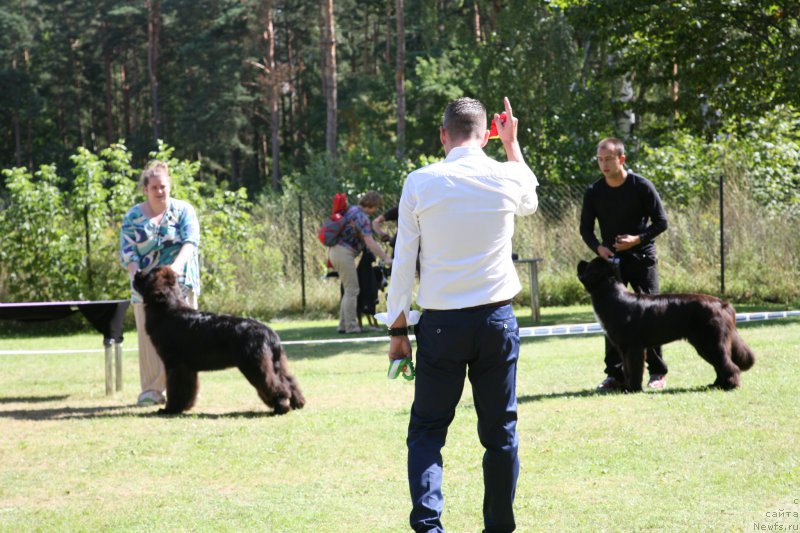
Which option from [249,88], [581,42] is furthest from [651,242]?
[249,88]

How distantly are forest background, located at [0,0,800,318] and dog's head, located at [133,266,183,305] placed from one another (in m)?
→ 8.26

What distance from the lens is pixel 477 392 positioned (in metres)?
4.14

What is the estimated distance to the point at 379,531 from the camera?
14.6ft

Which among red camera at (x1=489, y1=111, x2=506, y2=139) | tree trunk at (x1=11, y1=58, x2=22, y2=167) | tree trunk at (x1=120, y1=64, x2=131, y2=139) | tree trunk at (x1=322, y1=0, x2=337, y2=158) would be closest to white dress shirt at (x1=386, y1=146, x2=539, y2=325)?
red camera at (x1=489, y1=111, x2=506, y2=139)

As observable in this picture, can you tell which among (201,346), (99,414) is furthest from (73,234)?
(201,346)

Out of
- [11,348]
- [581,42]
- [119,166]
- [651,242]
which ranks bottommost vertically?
[11,348]

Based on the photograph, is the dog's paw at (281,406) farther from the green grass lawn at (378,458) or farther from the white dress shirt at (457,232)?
the white dress shirt at (457,232)

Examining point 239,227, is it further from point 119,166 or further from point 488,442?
point 488,442

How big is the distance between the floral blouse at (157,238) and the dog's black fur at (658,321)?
10.6 ft

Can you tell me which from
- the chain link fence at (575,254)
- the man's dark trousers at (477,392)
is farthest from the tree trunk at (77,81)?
the man's dark trousers at (477,392)

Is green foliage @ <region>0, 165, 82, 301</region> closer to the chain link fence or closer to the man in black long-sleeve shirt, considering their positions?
the chain link fence

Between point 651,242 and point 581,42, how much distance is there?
2643 cm

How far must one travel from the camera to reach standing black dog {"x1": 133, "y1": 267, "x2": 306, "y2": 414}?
24.5 feet

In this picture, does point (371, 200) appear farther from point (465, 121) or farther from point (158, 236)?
point (465, 121)
